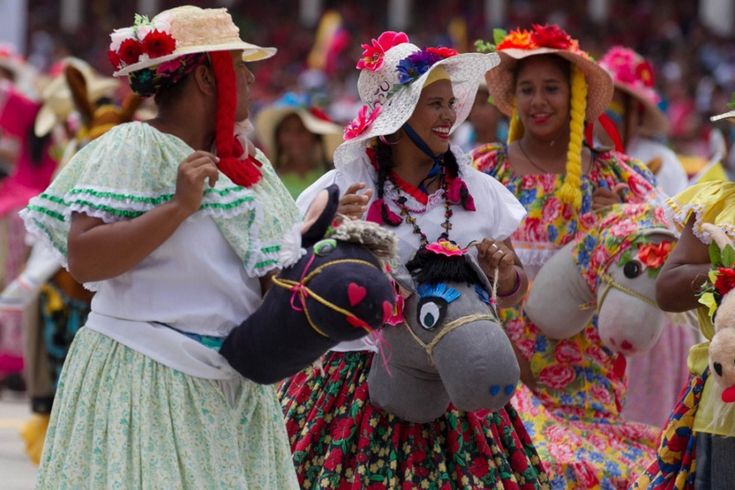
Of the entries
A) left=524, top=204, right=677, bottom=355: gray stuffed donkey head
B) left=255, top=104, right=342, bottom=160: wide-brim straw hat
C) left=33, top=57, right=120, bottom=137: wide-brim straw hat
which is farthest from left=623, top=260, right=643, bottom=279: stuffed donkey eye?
left=33, top=57, right=120, bottom=137: wide-brim straw hat

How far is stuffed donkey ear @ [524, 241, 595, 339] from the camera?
6.74 metres

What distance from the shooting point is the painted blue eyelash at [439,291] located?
17.4 ft

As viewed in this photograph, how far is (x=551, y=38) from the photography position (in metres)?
7.10

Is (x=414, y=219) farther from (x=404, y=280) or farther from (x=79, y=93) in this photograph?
(x=79, y=93)

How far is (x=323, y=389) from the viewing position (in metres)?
5.86

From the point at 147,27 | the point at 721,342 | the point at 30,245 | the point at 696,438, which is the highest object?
the point at 147,27

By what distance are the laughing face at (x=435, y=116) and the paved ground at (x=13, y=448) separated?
371 cm

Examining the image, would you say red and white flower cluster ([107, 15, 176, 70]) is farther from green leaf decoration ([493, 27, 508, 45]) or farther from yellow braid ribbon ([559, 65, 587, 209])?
green leaf decoration ([493, 27, 508, 45])

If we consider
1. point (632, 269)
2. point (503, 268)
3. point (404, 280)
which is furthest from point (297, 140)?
point (404, 280)

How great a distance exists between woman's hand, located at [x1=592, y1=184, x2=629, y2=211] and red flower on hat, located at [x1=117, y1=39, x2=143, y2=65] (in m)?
2.83

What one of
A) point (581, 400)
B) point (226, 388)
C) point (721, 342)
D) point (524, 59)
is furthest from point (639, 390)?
point (226, 388)

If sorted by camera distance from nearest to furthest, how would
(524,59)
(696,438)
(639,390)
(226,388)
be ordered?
(226,388) → (696,438) → (524,59) → (639,390)

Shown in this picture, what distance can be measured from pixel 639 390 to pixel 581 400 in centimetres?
153

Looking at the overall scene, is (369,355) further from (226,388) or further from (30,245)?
(30,245)
